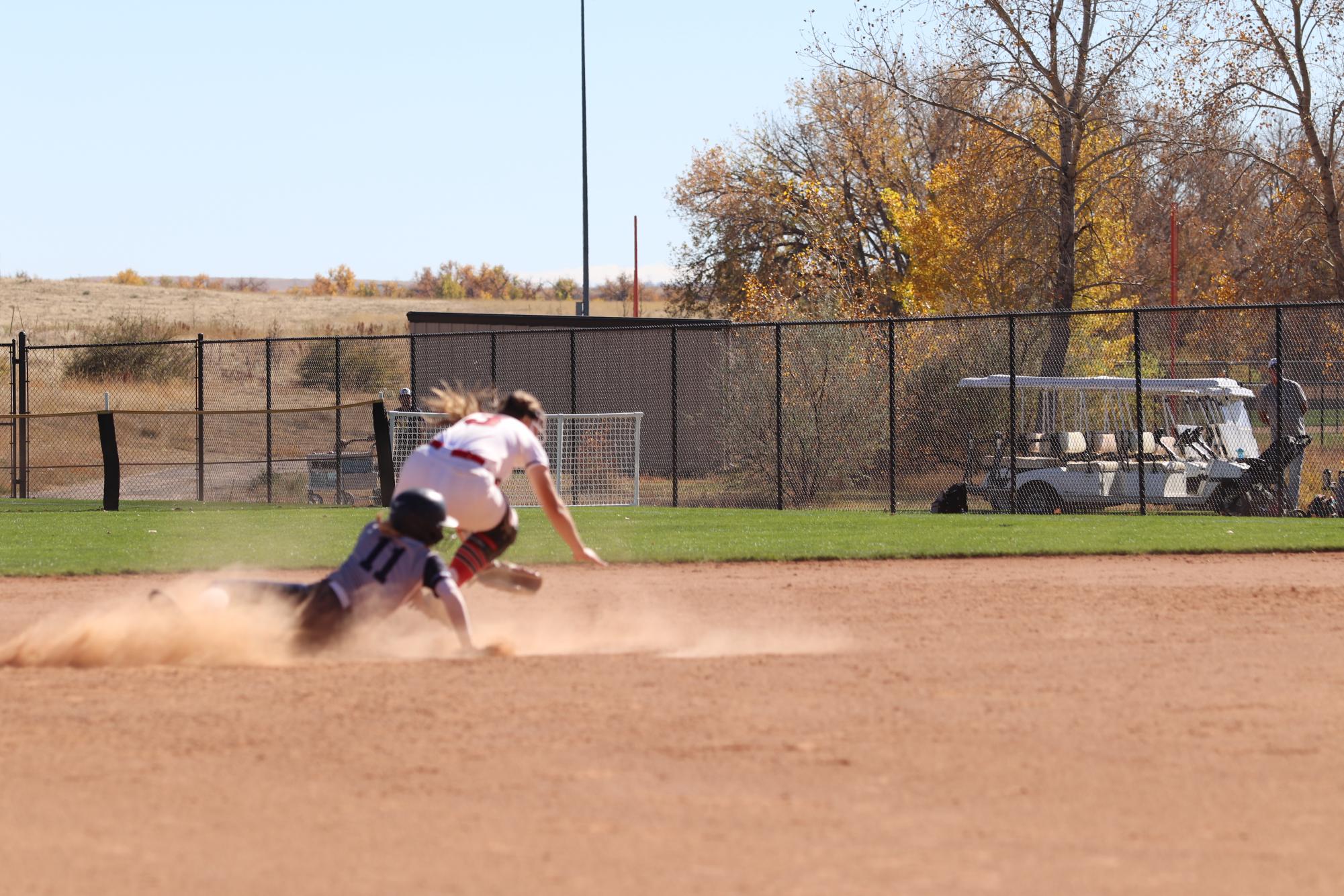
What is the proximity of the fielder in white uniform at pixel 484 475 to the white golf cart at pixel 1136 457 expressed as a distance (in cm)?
1378

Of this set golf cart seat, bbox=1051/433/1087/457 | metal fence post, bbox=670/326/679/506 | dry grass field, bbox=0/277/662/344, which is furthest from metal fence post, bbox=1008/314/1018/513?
dry grass field, bbox=0/277/662/344

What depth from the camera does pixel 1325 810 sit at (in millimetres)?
5367

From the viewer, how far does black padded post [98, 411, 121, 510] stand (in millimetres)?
21094

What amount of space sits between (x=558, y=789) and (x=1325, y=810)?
9.20 feet

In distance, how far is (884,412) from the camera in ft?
91.7

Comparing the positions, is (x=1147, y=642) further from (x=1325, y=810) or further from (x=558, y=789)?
(x=558, y=789)

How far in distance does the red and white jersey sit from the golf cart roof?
15.4 metres

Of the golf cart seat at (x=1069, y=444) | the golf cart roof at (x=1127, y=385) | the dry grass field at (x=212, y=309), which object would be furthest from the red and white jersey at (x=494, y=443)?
the dry grass field at (x=212, y=309)

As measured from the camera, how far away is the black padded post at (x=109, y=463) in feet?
69.2

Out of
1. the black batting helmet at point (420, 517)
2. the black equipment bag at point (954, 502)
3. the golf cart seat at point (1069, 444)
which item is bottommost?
the black equipment bag at point (954, 502)

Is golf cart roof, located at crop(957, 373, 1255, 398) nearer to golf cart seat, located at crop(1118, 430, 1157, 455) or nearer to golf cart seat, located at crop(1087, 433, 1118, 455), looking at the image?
golf cart seat, located at crop(1118, 430, 1157, 455)

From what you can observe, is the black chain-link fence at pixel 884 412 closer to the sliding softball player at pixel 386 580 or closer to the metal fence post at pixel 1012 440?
the metal fence post at pixel 1012 440

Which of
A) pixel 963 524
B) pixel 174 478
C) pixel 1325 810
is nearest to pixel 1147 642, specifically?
pixel 1325 810

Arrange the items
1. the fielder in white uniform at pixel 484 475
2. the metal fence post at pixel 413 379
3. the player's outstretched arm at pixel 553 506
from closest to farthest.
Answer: the fielder in white uniform at pixel 484 475 → the player's outstretched arm at pixel 553 506 → the metal fence post at pixel 413 379
